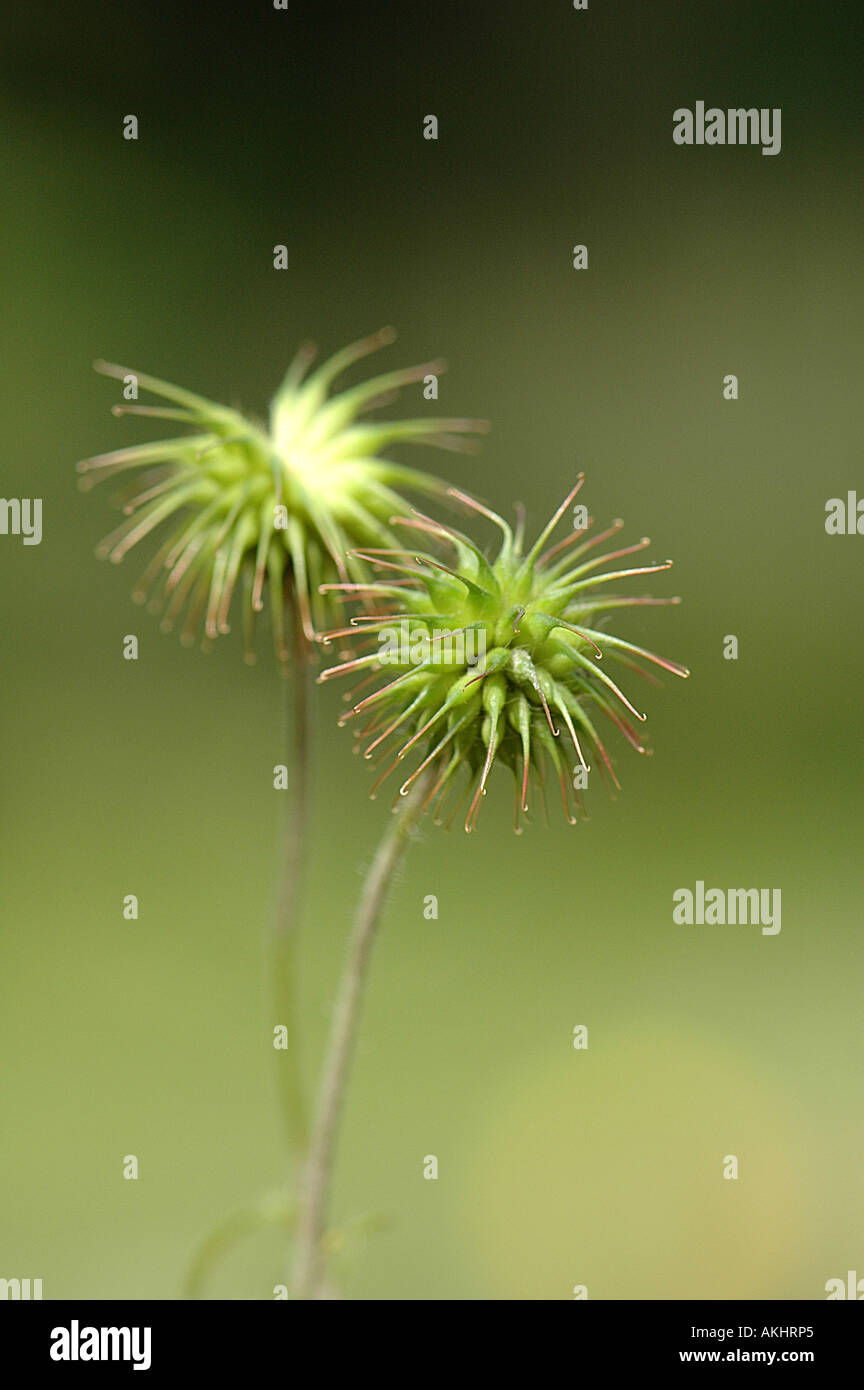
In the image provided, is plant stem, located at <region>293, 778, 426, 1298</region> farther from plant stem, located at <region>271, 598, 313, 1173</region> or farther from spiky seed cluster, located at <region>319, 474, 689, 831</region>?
plant stem, located at <region>271, 598, 313, 1173</region>

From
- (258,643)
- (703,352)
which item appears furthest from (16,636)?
(703,352)

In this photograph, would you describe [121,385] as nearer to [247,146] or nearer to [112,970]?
[247,146]

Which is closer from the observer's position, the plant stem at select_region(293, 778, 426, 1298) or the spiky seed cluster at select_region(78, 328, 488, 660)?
the plant stem at select_region(293, 778, 426, 1298)

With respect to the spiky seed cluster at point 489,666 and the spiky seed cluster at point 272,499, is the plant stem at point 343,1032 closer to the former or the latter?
the spiky seed cluster at point 489,666

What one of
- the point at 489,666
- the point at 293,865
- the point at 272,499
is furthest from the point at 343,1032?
the point at 272,499

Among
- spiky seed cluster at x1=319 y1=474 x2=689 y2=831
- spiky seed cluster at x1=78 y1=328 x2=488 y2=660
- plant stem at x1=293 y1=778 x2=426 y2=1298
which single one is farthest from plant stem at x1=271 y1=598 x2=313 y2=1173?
spiky seed cluster at x1=319 y1=474 x2=689 y2=831

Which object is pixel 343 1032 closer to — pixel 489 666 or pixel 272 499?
pixel 489 666
